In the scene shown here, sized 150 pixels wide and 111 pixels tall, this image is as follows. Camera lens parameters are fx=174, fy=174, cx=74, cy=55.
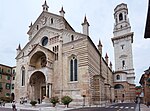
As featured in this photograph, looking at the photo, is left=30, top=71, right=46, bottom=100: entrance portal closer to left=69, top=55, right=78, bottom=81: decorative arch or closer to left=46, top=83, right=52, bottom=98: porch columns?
left=46, top=83, right=52, bottom=98: porch columns

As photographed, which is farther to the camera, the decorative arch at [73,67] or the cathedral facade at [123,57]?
the cathedral facade at [123,57]

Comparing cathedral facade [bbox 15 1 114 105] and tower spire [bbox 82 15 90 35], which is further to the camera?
tower spire [bbox 82 15 90 35]

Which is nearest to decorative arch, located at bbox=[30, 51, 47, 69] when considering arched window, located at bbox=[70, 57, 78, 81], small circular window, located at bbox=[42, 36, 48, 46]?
small circular window, located at bbox=[42, 36, 48, 46]

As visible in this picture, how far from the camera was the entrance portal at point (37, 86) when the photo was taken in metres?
38.1

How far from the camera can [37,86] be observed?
3944 cm

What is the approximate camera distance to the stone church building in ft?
105

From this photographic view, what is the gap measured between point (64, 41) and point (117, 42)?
44529 millimetres

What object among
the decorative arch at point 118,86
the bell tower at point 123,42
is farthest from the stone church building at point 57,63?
the bell tower at point 123,42

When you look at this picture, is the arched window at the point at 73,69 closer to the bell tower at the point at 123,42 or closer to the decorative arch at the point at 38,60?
the decorative arch at the point at 38,60

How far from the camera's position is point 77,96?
31547 mm

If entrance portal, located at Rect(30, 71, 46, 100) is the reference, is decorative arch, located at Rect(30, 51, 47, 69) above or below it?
above

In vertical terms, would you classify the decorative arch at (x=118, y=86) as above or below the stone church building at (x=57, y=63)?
below

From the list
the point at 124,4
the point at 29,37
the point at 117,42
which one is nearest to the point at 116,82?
the point at 117,42

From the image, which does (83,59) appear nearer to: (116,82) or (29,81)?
(29,81)
